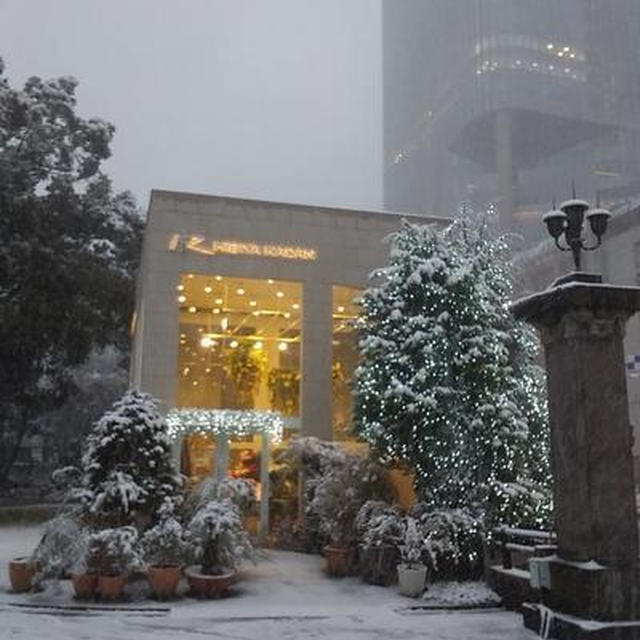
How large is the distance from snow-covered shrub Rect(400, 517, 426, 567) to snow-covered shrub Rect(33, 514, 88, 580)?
15.3 feet

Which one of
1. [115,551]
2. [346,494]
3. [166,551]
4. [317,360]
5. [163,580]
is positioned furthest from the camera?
[317,360]

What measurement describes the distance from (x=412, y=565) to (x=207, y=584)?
10.0ft

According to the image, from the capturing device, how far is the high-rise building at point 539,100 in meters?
82.2

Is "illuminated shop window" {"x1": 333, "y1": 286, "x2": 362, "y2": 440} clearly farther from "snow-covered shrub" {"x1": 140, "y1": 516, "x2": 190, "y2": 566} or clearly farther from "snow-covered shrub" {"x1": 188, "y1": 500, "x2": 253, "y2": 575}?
"snow-covered shrub" {"x1": 140, "y1": 516, "x2": 190, "y2": 566}

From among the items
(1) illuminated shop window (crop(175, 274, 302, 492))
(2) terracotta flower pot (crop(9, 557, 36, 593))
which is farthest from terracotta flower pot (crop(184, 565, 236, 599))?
(1) illuminated shop window (crop(175, 274, 302, 492))

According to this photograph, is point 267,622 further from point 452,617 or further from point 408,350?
point 408,350

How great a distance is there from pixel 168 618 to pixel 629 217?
42.4 metres

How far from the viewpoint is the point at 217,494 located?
44.3 feet

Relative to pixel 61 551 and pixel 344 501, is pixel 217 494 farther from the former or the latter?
pixel 61 551

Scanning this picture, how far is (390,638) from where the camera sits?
973 cm

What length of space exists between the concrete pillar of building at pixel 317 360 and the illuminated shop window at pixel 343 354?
0.19 m

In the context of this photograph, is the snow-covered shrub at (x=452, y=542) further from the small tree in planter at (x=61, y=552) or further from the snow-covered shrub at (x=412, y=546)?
the small tree in planter at (x=61, y=552)

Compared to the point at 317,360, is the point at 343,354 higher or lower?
higher

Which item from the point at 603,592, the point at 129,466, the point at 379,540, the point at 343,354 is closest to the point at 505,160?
the point at 343,354
